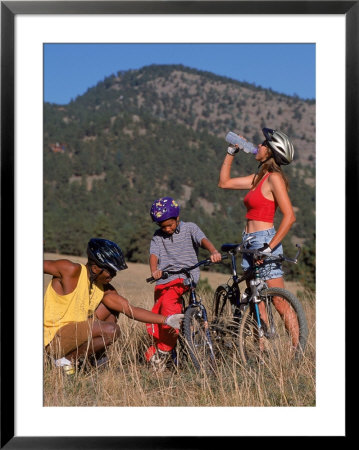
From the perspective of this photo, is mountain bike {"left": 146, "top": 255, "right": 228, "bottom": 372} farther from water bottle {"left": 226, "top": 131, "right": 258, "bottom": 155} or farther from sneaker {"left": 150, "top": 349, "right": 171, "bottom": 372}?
water bottle {"left": 226, "top": 131, "right": 258, "bottom": 155}

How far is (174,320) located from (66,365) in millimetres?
984

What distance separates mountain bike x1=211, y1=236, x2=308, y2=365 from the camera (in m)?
4.93

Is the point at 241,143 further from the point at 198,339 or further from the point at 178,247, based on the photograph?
the point at 198,339

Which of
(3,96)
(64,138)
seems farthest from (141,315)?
(64,138)

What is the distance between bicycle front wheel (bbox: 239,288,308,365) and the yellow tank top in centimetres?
122

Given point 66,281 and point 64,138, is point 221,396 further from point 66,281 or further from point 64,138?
point 64,138

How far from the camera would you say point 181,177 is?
74438 millimetres

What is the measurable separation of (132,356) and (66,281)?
1.12 metres

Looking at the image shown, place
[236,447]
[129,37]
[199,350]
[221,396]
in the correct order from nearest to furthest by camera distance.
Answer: [236,447]
[129,37]
[221,396]
[199,350]

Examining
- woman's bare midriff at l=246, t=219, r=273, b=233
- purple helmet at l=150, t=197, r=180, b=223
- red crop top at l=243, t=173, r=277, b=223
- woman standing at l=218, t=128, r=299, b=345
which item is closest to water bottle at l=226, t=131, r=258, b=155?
woman standing at l=218, t=128, r=299, b=345

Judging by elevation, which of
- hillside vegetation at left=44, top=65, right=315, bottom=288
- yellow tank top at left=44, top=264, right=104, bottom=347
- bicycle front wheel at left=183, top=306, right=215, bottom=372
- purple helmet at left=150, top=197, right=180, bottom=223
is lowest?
bicycle front wheel at left=183, top=306, right=215, bottom=372

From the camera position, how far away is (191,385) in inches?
200

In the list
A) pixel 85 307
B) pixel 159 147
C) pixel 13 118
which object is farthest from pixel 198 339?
pixel 159 147

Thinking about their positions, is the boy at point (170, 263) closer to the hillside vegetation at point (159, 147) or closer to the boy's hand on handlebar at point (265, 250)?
the boy's hand on handlebar at point (265, 250)
